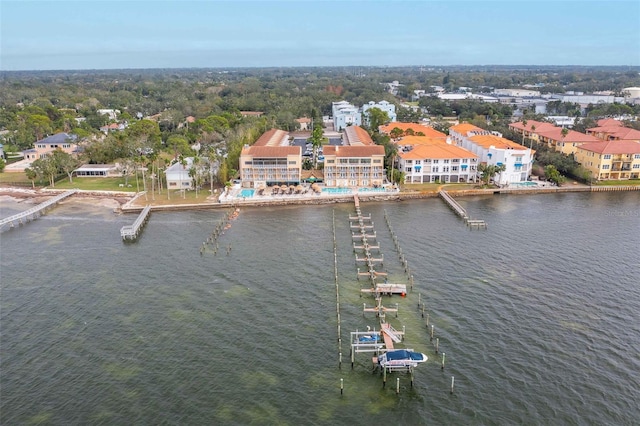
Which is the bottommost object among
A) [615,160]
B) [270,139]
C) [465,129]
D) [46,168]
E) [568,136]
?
[46,168]

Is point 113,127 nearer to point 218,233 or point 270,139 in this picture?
point 270,139

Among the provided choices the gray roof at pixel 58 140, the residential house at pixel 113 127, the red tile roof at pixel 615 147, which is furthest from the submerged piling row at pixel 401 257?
the residential house at pixel 113 127

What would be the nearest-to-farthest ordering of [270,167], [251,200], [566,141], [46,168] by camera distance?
[251,200]
[270,167]
[46,168]
[566,141]

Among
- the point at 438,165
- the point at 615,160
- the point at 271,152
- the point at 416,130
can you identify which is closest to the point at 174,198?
the point at 271,152

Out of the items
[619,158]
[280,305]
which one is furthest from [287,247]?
[619,158]

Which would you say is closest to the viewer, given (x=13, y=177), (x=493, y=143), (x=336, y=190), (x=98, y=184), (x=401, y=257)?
(x=401, y=257)

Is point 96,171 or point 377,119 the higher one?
point 377,119

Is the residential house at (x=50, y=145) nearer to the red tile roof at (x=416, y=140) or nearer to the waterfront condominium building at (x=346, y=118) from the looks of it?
the red tile roof at (x=416, y=140)
